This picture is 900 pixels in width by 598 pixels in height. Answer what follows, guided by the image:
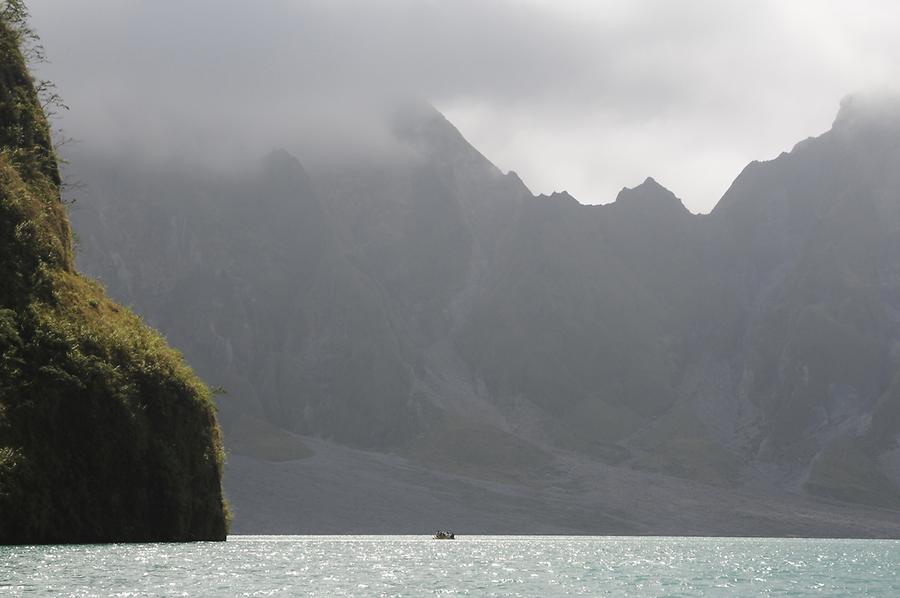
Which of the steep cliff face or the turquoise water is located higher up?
the steep cliff face

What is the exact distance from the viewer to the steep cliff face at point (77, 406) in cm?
8969

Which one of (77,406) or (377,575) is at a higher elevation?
(77,406)

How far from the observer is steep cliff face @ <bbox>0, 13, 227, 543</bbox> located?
89688mm

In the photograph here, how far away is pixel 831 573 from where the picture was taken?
10294cm

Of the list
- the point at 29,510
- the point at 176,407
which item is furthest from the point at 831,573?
the point at 29,510

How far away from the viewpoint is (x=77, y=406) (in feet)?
309

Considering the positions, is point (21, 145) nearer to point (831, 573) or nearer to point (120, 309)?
point (120, 309)

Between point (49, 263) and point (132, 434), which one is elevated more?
point (49, 263)

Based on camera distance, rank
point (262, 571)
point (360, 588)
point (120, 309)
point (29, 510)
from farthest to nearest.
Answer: point (120, 309)
point (29, 510)
point (262, 571)
point (360, 588)

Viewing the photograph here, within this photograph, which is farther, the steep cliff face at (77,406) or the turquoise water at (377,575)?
the steep cliff face at (77,406)

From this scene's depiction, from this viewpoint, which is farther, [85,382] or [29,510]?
[85,382]

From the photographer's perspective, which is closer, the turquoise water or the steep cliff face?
the turquoise water

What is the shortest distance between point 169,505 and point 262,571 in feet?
78.3

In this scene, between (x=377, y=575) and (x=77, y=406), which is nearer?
(x=377, y=575)
